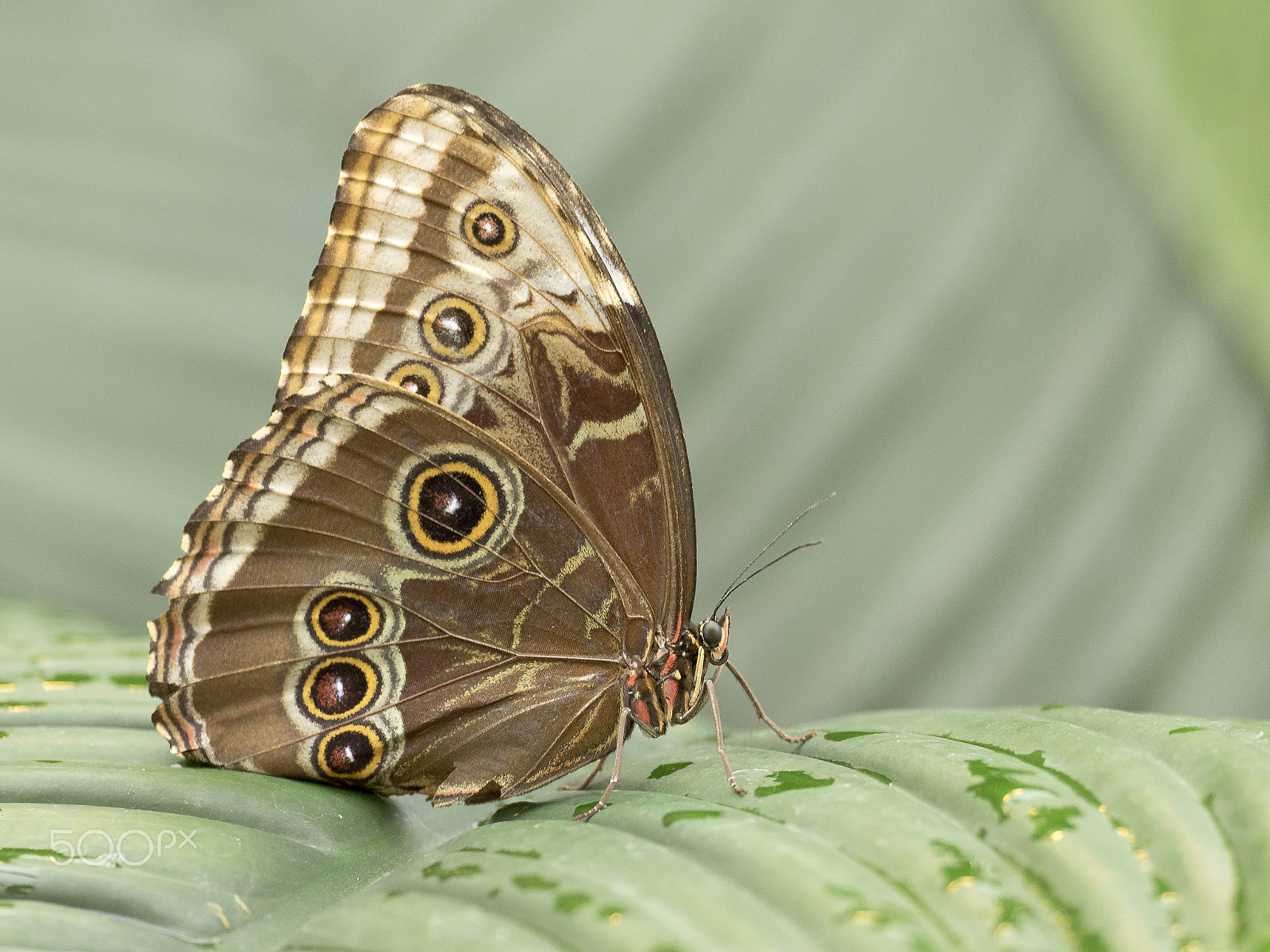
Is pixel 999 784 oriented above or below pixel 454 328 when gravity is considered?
below

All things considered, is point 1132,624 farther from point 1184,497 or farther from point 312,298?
point 312,298

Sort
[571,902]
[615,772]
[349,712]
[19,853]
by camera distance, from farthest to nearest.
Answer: [349,712] → [615,772] → [19,853] → [571,902]

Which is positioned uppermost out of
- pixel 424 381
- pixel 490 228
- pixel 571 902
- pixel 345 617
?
pixel 490 228

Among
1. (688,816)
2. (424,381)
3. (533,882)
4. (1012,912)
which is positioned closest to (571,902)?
(533,882)

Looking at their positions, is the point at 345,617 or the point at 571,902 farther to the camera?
the point at 345,617

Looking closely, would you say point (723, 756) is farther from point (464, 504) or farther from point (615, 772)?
point (464, 504)

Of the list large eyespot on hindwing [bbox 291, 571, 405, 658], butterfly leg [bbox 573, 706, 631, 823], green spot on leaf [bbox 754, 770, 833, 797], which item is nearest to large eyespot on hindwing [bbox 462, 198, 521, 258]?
large eyespot on hindwing [bbox 291, 571, 405, 658]

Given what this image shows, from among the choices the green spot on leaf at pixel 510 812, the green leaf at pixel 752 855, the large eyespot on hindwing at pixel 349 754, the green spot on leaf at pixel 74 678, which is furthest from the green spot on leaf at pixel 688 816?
the green spot on leaf at pixel 74 678

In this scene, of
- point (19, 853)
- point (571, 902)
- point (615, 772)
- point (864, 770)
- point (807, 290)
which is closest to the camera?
point (571, 902)
